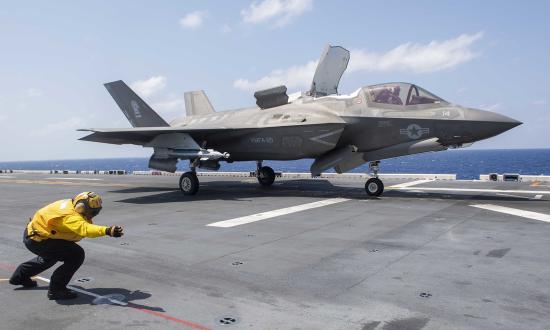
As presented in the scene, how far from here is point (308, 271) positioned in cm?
620

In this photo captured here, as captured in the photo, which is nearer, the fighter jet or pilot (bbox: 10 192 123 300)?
pilot (bbox: 10 192 123 300)

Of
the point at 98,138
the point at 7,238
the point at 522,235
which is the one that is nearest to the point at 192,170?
the point at 98,138

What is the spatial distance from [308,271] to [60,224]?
3337mm

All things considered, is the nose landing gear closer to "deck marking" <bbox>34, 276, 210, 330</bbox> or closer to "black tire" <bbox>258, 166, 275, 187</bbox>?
"black tire" <bbox>258, 166, 275, 187</bbox>

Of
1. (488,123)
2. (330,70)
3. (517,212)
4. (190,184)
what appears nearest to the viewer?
(517,212)

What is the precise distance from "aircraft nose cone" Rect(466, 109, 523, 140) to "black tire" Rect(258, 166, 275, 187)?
9142 mm

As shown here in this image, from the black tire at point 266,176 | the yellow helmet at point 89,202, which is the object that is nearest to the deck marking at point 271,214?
the yellow helmet at point 89,202

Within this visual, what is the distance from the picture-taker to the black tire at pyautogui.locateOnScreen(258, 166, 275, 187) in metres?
19.6

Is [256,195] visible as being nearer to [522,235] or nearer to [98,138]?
[98,138]

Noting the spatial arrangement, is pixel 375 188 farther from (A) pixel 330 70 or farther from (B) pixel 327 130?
(A) pixel 330 70

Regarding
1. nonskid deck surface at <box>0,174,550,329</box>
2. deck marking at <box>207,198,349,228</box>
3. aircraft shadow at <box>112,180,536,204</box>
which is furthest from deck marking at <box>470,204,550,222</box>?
deck marking at <box>207,198,349,228</box>

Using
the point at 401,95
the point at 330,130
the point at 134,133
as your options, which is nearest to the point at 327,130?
the point at 330,130

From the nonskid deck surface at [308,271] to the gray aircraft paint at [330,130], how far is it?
2.60m

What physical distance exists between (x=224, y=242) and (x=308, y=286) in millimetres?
3039
